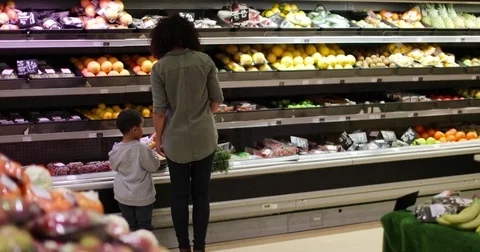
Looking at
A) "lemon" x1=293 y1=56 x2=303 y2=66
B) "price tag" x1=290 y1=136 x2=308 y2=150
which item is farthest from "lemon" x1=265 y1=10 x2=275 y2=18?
"price tag" x1=290 y1=136 x2=308 y2=150

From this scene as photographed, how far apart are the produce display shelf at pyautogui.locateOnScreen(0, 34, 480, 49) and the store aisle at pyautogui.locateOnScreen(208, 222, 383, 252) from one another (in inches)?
62.0

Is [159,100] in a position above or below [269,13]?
below

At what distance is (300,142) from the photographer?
557 cm

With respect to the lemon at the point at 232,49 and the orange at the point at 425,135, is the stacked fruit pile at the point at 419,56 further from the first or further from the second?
the lemon at the point at 232,49

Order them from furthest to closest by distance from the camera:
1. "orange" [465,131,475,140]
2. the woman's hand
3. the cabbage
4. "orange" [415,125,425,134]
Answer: "orange" [415,125,425,134]
"orange" [465,131,475,140]
the woman's hand
the cabbage

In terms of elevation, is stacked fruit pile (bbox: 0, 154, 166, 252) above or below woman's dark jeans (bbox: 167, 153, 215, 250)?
above

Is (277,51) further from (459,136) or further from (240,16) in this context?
(459,136)

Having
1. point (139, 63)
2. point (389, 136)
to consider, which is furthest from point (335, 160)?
point (139, 63)

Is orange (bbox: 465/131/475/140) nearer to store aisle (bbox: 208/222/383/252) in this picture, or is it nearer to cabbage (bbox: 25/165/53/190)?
store aisle (bbox: 208/222/383/252)

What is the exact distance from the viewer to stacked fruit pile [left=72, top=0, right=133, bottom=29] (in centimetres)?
461

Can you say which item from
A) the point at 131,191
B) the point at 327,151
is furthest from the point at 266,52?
the point at 131,191

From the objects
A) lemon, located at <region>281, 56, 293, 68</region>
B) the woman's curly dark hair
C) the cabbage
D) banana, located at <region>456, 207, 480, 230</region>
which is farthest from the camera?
lemon, located at <region>281, 56, 293, 68</region>

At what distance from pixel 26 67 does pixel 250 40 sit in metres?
1.71

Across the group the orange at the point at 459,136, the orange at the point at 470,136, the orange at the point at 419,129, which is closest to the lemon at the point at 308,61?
the orange at the point at 419,129
